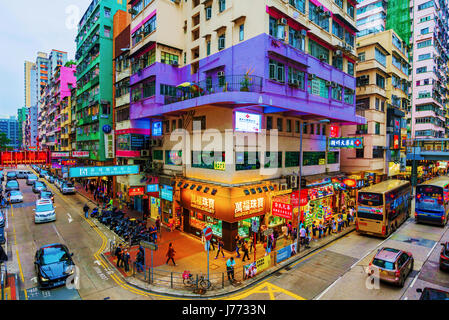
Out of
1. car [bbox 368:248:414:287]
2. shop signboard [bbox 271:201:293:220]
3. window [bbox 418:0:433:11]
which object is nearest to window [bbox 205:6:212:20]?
shop signboard [bbox 271:201:293:220]

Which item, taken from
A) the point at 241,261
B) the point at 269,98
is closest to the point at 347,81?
the point at 269,98

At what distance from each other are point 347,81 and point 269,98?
17.5m

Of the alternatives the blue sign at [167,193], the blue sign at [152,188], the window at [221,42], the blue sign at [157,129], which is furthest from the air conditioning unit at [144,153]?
the window at [221,42]

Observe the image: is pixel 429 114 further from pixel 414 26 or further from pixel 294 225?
pixel 294 225

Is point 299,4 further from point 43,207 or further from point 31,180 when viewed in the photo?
point 31,180

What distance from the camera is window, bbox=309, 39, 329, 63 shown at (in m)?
25.5

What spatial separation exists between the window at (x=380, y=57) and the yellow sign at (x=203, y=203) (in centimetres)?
3353

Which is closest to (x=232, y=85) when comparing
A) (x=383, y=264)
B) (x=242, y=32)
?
(x=242, y=32)

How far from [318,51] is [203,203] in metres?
19.5

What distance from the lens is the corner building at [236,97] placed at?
19.8 metres

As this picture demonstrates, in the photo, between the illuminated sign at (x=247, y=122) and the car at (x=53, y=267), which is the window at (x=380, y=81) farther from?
the car at (x=53, y=267)

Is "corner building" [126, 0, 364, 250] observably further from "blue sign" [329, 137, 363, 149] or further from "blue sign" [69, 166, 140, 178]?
"blue sign" [69, 166, 140, 178]

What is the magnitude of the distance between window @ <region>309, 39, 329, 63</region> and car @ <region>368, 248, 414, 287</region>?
63.5ft

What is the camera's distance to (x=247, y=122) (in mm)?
18938
